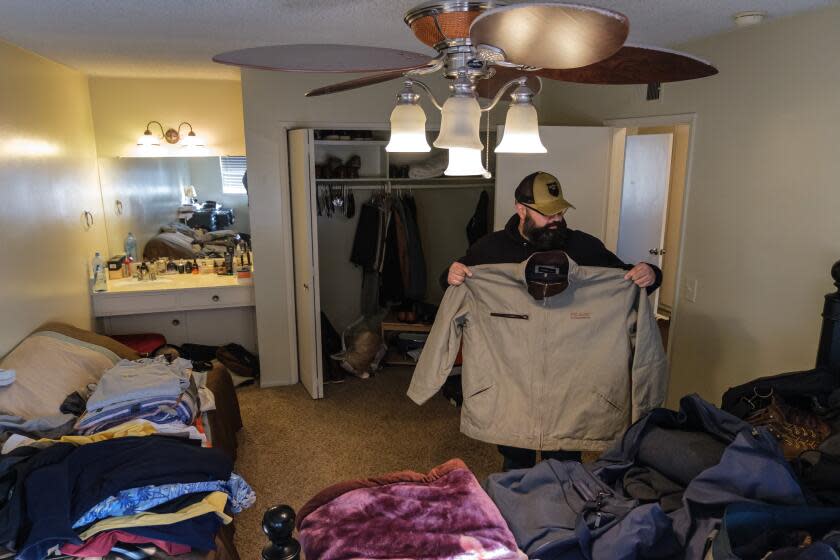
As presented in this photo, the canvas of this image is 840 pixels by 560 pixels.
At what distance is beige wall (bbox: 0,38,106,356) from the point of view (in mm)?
2756

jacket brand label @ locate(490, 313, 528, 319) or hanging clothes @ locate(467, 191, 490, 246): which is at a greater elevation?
hanging clothes @ locate(467, 191, 490, 246)

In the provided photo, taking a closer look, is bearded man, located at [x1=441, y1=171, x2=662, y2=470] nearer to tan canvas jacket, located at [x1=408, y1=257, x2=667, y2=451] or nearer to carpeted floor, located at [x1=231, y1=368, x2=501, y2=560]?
tan canvas jacket, located at [x1=408, y1=257, x2=667, y2=451]

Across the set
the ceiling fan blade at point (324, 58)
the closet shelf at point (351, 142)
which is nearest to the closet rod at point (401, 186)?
the closet shelf at point (351, 142)

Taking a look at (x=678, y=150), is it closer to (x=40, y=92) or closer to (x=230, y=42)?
(x=230, y=42)

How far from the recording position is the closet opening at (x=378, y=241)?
4.41 meters

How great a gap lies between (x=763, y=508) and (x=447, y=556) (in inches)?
25.3

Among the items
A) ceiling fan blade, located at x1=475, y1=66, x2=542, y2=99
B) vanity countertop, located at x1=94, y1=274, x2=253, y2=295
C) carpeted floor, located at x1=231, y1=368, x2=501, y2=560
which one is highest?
ceiling fan blade, located at x1=475, y1=66, x2=542, y2=99

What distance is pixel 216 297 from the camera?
4.23 m

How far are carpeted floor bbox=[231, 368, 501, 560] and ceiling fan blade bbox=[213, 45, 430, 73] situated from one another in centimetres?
205

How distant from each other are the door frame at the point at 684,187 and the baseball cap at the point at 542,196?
969 mm

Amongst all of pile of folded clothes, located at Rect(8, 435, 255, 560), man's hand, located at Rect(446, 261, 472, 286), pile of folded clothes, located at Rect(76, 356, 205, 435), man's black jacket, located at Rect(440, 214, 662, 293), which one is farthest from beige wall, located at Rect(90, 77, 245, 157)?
pile of folded clothes, located at Rect(8, 435, 255, 560)

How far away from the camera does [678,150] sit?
550 centimetres

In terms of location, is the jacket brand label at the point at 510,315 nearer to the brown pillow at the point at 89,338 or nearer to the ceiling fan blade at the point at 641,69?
the ceiling fan blade at the point at 641,69

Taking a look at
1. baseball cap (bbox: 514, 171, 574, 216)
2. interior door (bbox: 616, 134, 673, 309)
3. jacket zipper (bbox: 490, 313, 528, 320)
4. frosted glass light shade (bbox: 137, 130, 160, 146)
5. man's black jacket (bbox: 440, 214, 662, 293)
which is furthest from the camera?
interior door (bbox: 616, 134, 673, 309)
